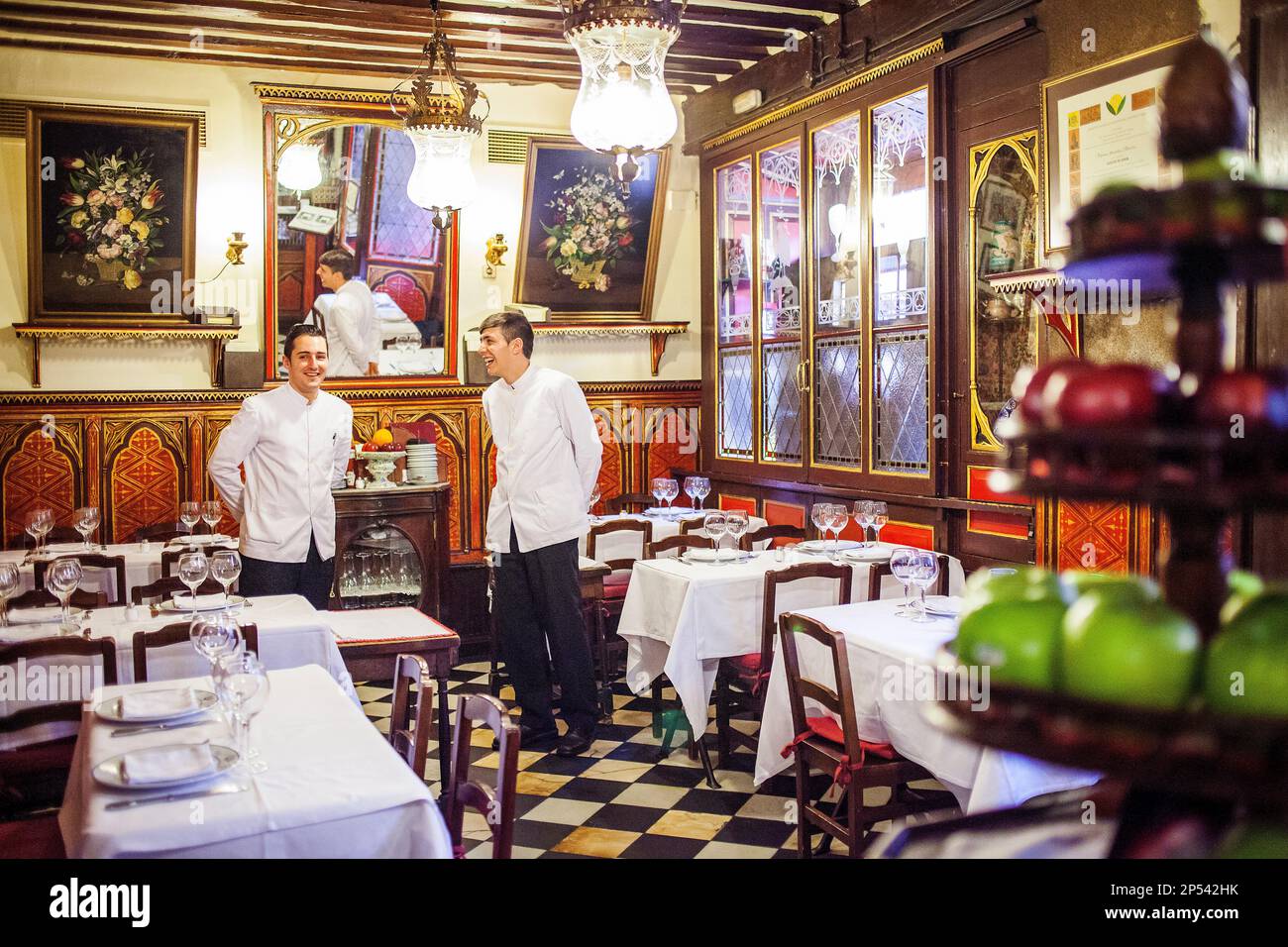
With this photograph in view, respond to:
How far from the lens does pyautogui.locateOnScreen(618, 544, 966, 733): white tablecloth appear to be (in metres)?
4.46

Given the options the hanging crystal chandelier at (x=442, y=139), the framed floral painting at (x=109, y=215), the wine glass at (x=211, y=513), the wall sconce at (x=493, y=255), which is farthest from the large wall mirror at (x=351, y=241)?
the wine glass at (x=211, y=513)

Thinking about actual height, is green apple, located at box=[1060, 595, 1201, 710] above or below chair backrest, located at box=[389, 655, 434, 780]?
above

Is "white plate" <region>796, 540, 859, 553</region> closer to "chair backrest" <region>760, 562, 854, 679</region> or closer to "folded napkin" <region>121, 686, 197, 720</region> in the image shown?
"chair backrest" <region>760, 562, 854, 679</region>

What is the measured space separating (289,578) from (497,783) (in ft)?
8.08

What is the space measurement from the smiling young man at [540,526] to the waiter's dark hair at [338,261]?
262cm

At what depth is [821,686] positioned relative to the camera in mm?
3287

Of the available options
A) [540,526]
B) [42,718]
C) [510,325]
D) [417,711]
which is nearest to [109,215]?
[510,325]

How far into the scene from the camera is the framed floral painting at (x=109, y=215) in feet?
21.1

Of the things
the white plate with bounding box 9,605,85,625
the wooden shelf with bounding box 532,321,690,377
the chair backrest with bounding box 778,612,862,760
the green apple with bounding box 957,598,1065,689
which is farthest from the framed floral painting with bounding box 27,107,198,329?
the green apple with bounding box 957,598,1065,689

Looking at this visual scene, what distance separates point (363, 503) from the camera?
6395 mm

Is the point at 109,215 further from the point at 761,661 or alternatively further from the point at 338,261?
the point at 761,661

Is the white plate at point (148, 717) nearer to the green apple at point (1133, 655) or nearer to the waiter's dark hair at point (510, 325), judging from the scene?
the green apple at point (1133, 655)

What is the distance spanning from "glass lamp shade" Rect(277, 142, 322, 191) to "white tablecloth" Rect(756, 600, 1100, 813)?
470cm

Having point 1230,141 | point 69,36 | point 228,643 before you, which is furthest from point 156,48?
point 1230,141
